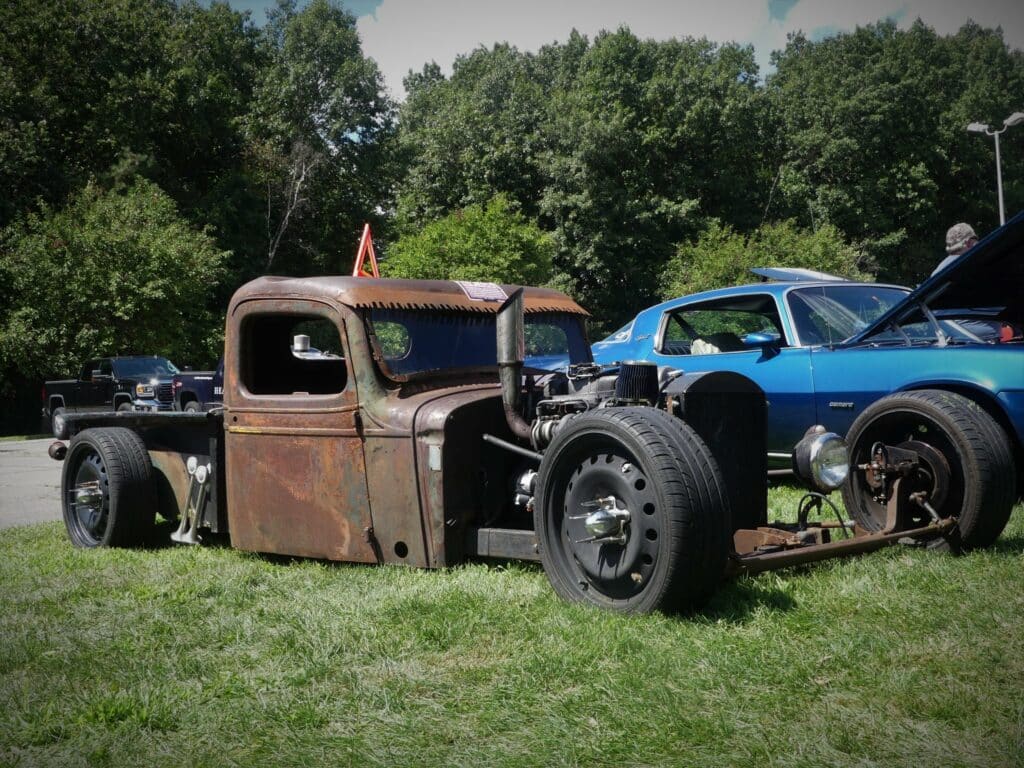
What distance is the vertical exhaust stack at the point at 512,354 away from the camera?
14.1ft

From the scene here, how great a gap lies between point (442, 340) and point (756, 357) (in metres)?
3.29

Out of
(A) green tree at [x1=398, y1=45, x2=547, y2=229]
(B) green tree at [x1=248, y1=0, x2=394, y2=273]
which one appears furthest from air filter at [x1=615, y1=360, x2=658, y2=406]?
(B) green tree at [x1=248, y1=0, x2=394, y2=273]

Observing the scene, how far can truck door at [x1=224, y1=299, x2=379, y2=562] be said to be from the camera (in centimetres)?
464

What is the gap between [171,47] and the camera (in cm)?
3212

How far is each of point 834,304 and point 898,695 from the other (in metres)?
5.29

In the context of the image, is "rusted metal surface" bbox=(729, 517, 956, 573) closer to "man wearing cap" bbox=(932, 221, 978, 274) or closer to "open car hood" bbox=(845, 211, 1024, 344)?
"open car hood" bbox=(845, 211, 1024, 344)

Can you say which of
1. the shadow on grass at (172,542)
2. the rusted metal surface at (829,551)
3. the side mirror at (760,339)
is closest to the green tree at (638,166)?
the side mirror at (760,339)

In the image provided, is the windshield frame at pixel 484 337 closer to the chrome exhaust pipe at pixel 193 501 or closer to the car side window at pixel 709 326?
the chrome exhaust pipe at pixel 193 501

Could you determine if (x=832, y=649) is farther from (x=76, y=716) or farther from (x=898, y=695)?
(x=76, y=716)

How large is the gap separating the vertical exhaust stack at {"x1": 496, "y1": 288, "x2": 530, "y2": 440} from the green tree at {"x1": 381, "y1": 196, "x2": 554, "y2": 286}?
1785 centimetres

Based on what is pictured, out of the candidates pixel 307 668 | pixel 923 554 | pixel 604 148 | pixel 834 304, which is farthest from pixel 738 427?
pixel 604 148

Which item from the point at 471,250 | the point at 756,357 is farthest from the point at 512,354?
the point at 471,250

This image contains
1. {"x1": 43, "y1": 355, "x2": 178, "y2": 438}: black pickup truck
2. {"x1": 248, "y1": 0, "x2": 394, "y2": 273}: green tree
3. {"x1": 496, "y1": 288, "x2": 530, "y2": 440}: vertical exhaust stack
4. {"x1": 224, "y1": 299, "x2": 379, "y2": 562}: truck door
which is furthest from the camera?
{"x1": 248, "y1": 0, "x2": 394, "y2": 273}: green tree

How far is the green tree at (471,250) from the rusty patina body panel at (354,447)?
17.1 meters
